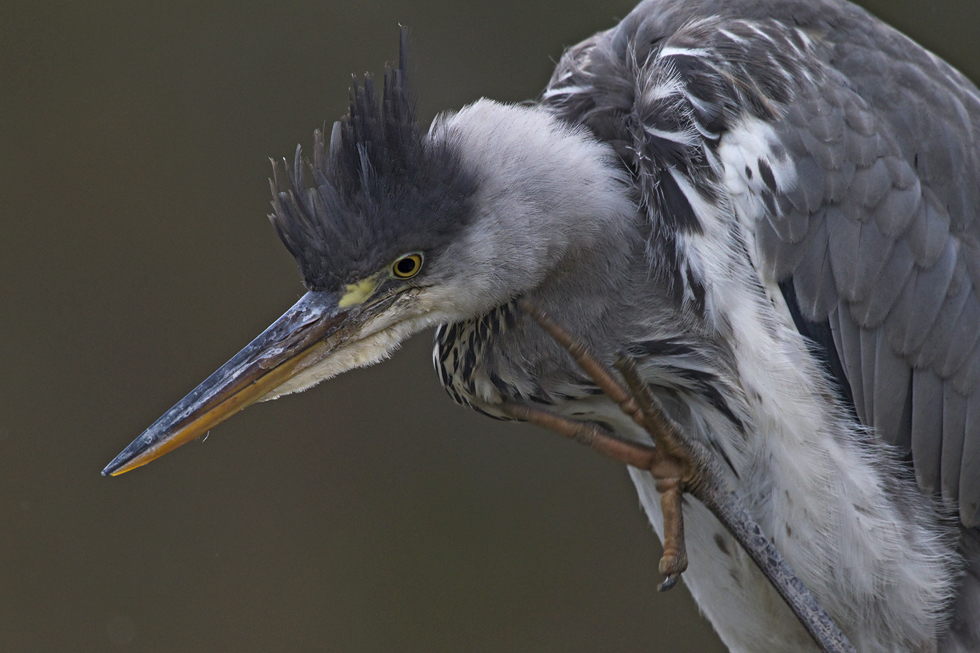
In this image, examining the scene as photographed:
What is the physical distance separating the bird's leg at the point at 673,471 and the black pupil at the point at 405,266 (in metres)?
0.25

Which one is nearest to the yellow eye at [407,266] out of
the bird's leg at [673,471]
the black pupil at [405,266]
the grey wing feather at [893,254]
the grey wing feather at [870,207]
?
the black pupil at [405,266]

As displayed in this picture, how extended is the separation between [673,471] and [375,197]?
2.03 feet

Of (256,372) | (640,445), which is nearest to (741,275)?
(640,445)

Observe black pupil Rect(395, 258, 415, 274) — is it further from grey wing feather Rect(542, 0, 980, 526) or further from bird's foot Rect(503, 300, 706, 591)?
grey wing feather Rect(542, 0, 980, 526)

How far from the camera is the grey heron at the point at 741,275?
1.64 m

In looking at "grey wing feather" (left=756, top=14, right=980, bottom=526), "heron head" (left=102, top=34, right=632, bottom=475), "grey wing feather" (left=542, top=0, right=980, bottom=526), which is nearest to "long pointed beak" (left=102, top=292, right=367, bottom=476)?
"heron head" (left=102, top=34, right=632, bottom=475)

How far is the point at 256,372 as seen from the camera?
5.52 feet

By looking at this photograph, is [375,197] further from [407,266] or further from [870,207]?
[870,207]

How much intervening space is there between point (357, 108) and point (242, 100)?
2464 mm

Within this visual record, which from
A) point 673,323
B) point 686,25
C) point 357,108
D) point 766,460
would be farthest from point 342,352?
point 686,25

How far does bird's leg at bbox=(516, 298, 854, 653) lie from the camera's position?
145 centimetres

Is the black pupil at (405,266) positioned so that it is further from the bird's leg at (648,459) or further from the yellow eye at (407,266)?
the bird's leg at (648,459)

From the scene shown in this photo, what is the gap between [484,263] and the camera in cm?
163

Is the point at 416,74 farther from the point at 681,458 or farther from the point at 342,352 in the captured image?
the point at 681,458
